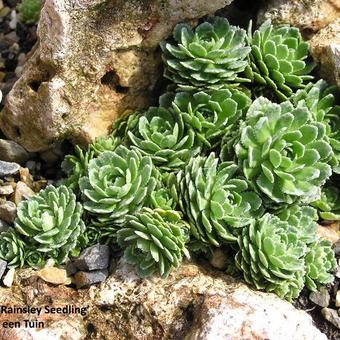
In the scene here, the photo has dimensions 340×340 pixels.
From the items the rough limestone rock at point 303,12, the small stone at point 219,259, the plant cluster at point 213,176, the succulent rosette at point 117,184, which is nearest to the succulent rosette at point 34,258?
the plant cluster at point 213,176

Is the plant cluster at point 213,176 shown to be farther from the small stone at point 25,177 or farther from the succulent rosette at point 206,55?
the small stone at point 25,177

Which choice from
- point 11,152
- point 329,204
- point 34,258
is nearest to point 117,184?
point 34,258

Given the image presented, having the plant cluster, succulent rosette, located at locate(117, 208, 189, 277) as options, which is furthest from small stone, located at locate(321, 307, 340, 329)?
succulent rosette, located at locate(117, 208, 189, 277)

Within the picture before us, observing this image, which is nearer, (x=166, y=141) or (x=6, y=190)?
(x=166, y=141)

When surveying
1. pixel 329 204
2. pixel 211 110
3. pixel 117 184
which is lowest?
pixel 329 204

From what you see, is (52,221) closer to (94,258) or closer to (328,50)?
(94,258)

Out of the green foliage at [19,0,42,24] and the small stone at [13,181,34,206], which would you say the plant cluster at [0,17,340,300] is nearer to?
the small stone at [13,181,34,206]

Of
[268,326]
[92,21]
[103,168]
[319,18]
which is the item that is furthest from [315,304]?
[92,21]
